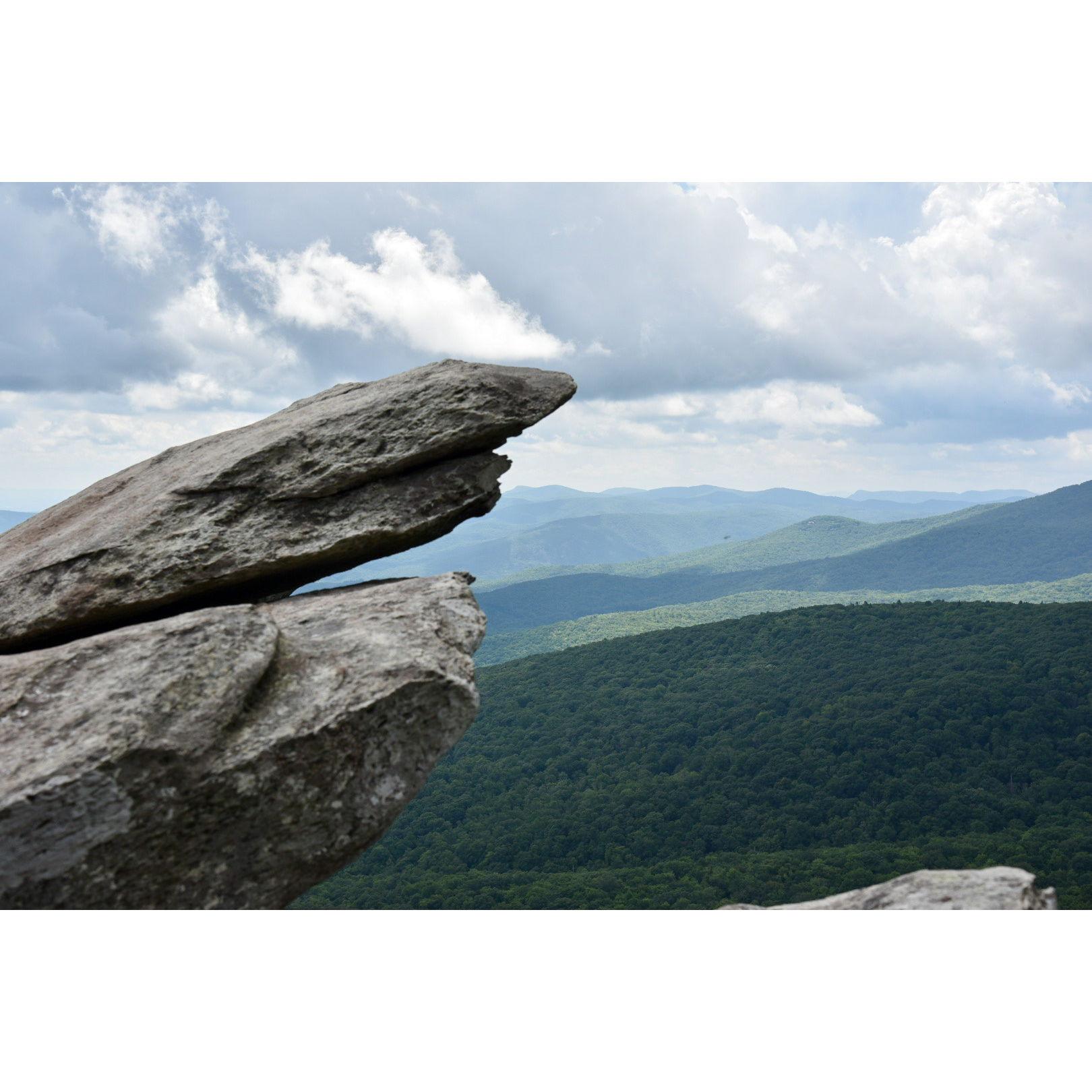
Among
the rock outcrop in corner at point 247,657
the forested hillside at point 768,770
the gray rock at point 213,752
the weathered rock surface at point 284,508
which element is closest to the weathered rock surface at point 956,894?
the gray rock at point 213,752

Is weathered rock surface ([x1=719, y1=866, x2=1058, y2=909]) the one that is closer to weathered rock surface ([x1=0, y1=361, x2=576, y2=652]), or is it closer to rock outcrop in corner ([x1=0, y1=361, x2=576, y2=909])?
rock outcrop in corner ([x1=0, y1=361, x2=576, y2=909])

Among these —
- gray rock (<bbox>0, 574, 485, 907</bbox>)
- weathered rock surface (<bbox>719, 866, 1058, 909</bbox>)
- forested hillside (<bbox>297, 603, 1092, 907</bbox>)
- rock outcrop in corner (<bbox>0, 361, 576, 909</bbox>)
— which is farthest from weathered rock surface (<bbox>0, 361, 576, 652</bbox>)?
forested hillside (<bbox>297, 603, 1092, 907</bbox>)

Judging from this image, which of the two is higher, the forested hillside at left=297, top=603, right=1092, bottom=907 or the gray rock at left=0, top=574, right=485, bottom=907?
the gray rock at left=0, top=574, right=485, bottom=907

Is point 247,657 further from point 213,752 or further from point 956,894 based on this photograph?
point 956,894

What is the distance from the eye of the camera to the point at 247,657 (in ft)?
34.0

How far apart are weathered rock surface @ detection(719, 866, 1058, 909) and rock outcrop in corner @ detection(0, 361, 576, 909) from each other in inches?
240

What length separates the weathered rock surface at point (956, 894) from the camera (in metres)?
9.68

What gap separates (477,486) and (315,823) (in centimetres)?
729

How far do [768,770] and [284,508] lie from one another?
323 feet

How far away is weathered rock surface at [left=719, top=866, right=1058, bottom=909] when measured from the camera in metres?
9.68

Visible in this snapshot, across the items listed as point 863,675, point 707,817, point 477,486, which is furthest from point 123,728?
point 863,675

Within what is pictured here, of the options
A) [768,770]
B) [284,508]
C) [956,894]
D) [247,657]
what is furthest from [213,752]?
[768,770]

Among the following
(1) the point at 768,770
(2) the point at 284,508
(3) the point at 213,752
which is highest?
(2) the point at 284,508

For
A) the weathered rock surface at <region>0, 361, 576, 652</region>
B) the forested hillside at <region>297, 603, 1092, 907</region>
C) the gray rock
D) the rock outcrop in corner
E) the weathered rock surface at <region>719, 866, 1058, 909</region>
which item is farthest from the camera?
the forested hillside at <region>297, 603, 1092, 907</region>
